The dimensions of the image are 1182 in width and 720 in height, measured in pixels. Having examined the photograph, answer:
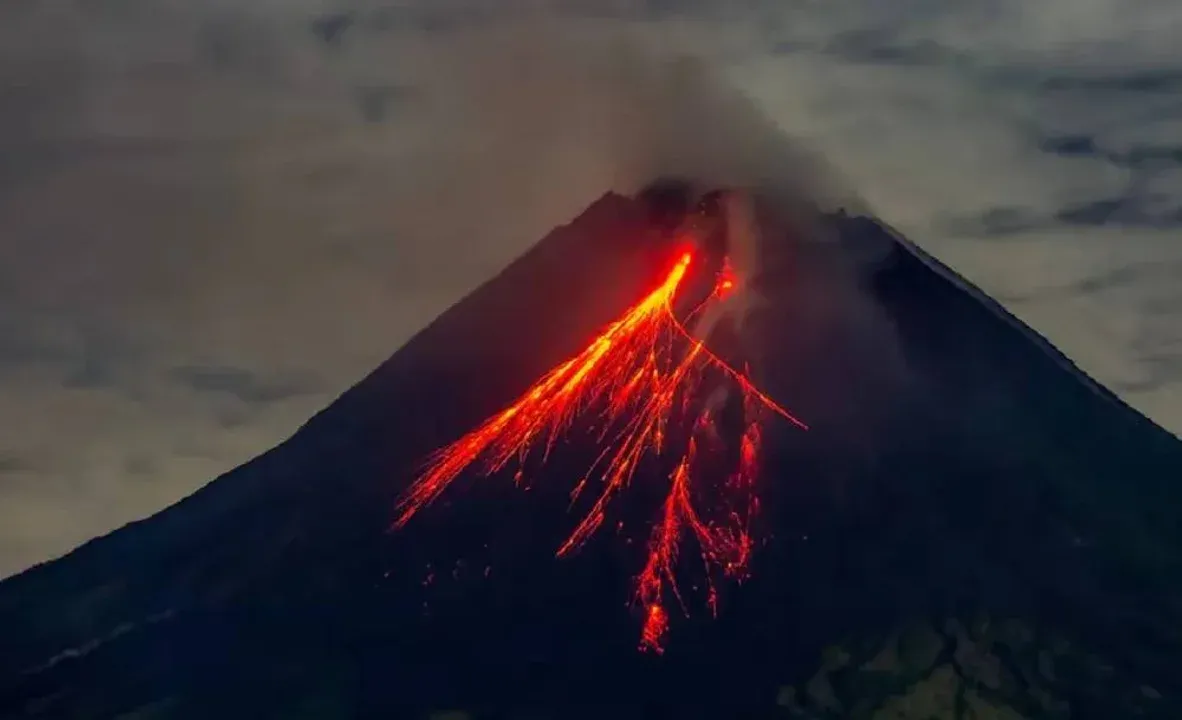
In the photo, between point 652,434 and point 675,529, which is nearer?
point 675,529

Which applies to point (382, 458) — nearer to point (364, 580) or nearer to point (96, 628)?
point (364, 580)

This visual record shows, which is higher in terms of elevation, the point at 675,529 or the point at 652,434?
the point at 652,434

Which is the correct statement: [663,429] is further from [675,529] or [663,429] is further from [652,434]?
[675,529]

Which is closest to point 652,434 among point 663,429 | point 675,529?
point 663,429

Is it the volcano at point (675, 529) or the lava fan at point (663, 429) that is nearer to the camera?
the volcano at point (675, 529)

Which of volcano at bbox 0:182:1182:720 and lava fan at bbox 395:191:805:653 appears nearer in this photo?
volcano at bbox 0:182:1182:720
